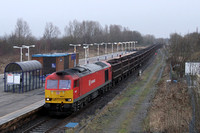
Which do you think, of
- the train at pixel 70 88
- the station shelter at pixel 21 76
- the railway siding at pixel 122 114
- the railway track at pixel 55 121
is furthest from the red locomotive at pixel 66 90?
the station shelter at pixel 21 76

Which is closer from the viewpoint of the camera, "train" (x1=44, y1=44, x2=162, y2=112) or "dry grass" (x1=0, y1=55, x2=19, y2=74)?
"train" (x1=44, y1=44, x2=162, y2=112)

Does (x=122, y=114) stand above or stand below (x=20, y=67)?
below

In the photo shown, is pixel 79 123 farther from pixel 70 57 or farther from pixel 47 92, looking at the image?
pixel 70 57

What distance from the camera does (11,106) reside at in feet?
68.4

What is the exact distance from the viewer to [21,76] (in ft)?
89.5

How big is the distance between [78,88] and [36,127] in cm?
455

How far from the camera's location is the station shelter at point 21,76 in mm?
27000

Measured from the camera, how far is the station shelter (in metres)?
27.0

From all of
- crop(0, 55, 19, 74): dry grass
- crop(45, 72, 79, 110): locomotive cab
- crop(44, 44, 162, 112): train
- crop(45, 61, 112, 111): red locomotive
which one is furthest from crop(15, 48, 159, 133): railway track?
crop(0, 55, 19, 74): dry grass

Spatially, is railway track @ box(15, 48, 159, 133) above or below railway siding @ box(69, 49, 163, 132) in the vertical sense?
below

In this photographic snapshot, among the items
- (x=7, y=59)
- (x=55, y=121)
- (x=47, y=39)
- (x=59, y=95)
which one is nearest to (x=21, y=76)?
(x=59, y=95)

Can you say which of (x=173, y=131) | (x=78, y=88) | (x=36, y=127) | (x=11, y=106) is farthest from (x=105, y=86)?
(x=173, y=131)

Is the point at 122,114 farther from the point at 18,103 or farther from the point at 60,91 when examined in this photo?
the point at 18,103

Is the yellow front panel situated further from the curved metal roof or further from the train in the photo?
the curved metal roof
